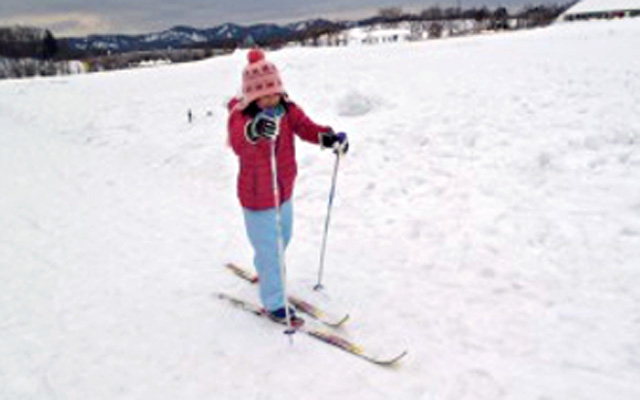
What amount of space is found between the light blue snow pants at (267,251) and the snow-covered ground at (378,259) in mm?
295

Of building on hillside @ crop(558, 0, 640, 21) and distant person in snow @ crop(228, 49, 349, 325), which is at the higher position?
building on hillside @ crop(558, 0, 640, 21)

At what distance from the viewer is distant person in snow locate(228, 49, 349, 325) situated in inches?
175

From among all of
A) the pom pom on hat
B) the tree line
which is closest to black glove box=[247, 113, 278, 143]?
the pom pom on hat

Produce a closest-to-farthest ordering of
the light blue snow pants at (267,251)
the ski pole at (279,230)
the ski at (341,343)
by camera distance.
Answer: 1. the ski at (341,343)
2. the ski pole at (279,230)
3. the light blue snow pants at (267,251)

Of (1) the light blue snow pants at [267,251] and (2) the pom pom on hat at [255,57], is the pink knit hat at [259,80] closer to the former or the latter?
(2) the pom pom on hat at [255,57]

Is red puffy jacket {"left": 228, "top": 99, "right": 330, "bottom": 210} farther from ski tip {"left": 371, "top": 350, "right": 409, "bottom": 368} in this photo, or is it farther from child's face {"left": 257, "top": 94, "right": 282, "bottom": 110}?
ski tip {"left": 371, "top": 350, "right": 409, "bottom": 368}

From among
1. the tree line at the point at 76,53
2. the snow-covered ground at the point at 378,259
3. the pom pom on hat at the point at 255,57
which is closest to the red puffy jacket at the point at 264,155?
the pom pom on hat at the point at 255,57

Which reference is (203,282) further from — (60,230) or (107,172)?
(107,172)

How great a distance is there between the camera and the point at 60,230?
7898 millimetres

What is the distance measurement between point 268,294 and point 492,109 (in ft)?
26.0

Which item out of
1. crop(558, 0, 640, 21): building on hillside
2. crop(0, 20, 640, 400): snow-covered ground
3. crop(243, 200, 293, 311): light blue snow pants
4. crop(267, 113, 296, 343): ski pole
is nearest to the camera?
crop(0, 20, 640, 400): snow-covered ground

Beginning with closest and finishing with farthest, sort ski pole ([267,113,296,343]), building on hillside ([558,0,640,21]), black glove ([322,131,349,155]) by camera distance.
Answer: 1. ski pole ([267,113,296,343])
2. black glove ([322,131,349,155])
3. building on hillside ([558,0,640,21])

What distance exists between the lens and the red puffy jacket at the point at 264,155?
178 inches

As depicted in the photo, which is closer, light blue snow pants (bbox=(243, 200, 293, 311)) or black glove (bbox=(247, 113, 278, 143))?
black glove (bbox=(247, 113, 278, 143))
